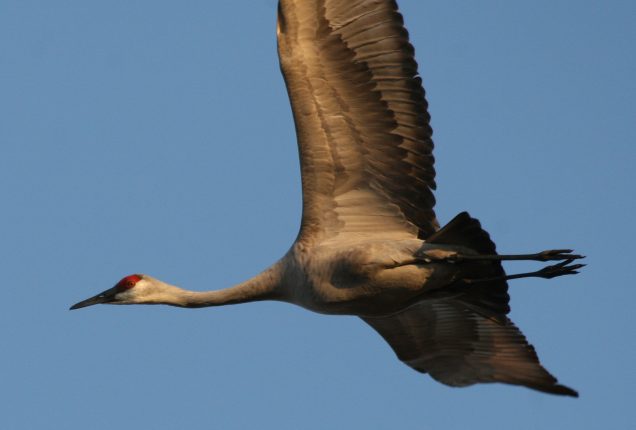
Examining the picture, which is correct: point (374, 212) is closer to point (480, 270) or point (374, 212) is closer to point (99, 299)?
point (480, 270)

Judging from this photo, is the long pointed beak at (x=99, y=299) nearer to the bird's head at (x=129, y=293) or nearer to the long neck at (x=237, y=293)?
the bird's head at (x=129, y=293)

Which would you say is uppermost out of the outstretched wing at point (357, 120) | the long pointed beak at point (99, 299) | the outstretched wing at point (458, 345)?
the outstretched wing at point (357, 120)

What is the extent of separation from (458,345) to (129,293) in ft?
11.8

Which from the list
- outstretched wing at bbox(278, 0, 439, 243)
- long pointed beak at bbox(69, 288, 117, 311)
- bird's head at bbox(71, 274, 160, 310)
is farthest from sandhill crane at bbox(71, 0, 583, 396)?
long pointed beak at bbox(69, 288, 117, 311)

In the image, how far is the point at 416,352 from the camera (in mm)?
12695

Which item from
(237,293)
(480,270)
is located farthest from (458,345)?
(237,293)

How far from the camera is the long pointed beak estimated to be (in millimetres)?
13242

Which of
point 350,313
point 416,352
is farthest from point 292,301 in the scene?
point 416,352

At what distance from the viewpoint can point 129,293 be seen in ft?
43.0

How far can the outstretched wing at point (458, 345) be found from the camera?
39.3 ft

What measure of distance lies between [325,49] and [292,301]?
99.5 inches

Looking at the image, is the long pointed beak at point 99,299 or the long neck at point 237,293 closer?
the long neck at point 237,293

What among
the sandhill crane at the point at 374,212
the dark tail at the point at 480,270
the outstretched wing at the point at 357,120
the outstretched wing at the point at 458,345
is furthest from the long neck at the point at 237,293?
the dark tail at the point at 480,270

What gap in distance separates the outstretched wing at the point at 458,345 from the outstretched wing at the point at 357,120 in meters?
1.15
